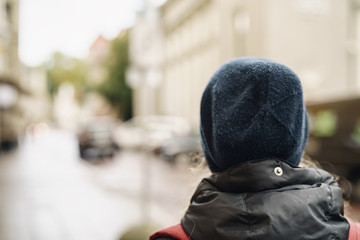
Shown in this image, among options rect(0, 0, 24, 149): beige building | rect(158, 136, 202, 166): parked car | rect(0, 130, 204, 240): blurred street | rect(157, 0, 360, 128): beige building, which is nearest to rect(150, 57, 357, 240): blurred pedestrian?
rect(0, 130, 204, 240): blurred street

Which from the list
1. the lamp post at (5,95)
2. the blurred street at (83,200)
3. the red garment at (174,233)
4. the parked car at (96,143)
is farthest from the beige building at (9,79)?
the red garment at (174,233)

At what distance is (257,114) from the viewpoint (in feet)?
4.17

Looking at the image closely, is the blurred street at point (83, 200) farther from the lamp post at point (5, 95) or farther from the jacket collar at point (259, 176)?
the lamp post at point (5, 95)

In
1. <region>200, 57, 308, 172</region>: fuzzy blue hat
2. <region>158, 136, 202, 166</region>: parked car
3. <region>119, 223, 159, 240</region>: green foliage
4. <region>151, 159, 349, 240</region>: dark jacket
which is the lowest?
<region>158, 136, 202, 166</region>: parked car

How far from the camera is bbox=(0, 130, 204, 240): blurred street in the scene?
7105 mm

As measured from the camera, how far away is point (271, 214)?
1.18 meters

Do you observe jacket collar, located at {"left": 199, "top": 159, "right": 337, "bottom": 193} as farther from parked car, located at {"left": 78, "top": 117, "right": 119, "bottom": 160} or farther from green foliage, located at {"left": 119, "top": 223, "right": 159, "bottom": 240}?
parked car, located at {"left": 78, "top": 117, "right": 119, "bottom": 160}

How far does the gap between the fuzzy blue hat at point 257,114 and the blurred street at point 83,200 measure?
661 millimetres

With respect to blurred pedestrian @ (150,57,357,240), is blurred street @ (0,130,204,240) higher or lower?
lower

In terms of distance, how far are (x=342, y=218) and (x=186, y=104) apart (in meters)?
32.1

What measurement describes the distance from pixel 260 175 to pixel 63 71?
102805 mm

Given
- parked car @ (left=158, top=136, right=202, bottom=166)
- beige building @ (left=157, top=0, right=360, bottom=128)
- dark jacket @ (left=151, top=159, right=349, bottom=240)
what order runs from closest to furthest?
dark jacket @ (left=151, top=159, right=349, bottom=240) → beige building @ (left=157, top=0, right=360, bottom=128) → parked car @ (left=158, top=136, right=202, bottom=166)

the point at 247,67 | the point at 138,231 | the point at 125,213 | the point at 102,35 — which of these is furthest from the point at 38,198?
the point at 102,35

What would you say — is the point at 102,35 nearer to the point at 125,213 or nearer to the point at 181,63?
the point at 181,63
